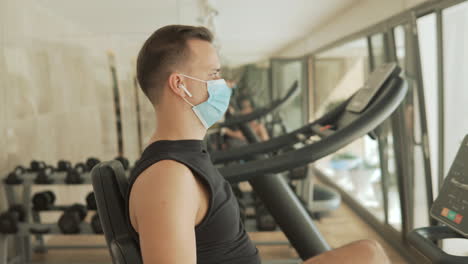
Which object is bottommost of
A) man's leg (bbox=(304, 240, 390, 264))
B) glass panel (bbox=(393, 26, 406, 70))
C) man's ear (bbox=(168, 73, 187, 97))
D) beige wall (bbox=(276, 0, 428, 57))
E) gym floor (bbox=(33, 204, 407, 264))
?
gym floor (bbox=(33, 204, 407, 264))

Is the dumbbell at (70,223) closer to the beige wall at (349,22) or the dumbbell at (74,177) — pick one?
the dumbbell at (74,177)

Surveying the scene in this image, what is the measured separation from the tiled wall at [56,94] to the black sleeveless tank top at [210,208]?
2225 mm

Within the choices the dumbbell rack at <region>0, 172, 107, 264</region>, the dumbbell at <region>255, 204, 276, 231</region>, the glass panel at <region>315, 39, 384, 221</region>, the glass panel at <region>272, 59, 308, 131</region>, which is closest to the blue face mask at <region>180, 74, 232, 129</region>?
the dumbbell at <region>255, 204, 276, 231</region>

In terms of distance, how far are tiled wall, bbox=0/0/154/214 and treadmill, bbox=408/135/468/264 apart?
2.46m

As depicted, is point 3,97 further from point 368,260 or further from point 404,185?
point 404,185

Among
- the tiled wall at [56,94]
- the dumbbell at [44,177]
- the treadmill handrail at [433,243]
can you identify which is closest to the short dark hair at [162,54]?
the treadmill handrail at [433,243]

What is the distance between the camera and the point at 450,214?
1118 millimetres

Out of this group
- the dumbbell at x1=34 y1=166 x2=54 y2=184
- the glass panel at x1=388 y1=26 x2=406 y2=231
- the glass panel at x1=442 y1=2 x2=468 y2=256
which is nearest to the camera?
the glass panel at x1=442 y1=2 x2=468 y2=256

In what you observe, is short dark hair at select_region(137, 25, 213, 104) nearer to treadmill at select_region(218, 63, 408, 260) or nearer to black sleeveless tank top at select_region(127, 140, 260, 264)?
black sleeveless tank top at select_region(127, 140, 260, 264)

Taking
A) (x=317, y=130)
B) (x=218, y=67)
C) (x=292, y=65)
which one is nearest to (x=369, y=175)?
(x=292, y=65)

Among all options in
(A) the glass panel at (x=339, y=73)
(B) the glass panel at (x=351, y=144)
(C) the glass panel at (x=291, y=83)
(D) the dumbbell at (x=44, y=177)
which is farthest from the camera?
(C) the glass panel at (x=291, y=83)

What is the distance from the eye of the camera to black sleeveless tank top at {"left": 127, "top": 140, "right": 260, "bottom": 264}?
3.04 feet

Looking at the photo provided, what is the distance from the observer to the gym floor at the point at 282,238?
2.89 metres

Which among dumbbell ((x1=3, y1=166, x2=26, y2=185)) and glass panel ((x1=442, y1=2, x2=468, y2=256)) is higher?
glass panel ((x1=442, y1=2, x2=468, y2=256))
